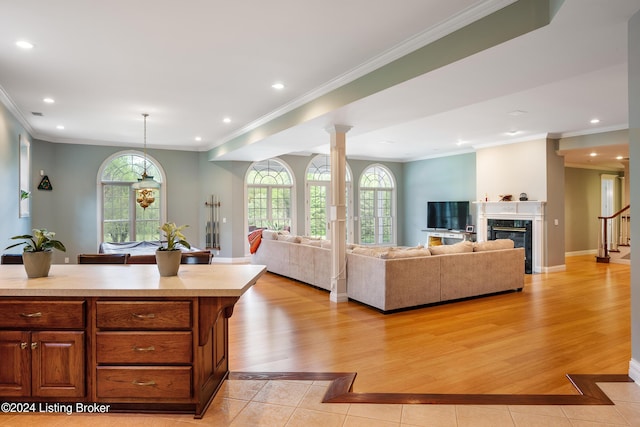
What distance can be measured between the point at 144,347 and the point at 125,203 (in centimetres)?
760

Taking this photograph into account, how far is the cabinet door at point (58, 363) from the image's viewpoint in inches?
92.9

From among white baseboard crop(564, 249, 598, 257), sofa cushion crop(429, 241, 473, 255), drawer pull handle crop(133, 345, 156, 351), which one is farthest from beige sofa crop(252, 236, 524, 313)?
white baseboard crop(564, 249, 598, 257)

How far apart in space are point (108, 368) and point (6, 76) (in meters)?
3.93

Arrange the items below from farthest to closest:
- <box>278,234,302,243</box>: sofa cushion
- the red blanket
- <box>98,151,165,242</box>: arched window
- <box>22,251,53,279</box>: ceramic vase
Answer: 1. <box>98,151,165,242</box>: arched window
2. the red blanket
3. <box>278,234,302,243</box>: sofa cushion
4. <box>22,251,53,279</box>: ceramic vase

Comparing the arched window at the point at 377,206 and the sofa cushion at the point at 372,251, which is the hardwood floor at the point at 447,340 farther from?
the arched window at the point at 377,206

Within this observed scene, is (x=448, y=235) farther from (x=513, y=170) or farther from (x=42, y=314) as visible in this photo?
(x=42, y=314)

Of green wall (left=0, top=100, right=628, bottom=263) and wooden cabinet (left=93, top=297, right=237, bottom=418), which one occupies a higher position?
green wall (left=0, top=100, right=628, bottom=263)

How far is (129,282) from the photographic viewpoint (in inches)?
99.1

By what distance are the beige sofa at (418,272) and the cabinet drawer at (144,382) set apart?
119 inches

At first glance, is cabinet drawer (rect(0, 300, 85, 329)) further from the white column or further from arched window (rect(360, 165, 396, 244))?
arched window (rect(360, 165, 396, 244))

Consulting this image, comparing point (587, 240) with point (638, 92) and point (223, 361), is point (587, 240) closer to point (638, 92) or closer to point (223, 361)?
point (638, 92)

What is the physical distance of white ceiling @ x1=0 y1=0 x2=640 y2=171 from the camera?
292 cm

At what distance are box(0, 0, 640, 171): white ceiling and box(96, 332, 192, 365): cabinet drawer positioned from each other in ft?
7.46

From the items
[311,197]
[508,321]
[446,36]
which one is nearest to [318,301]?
[508,321]
